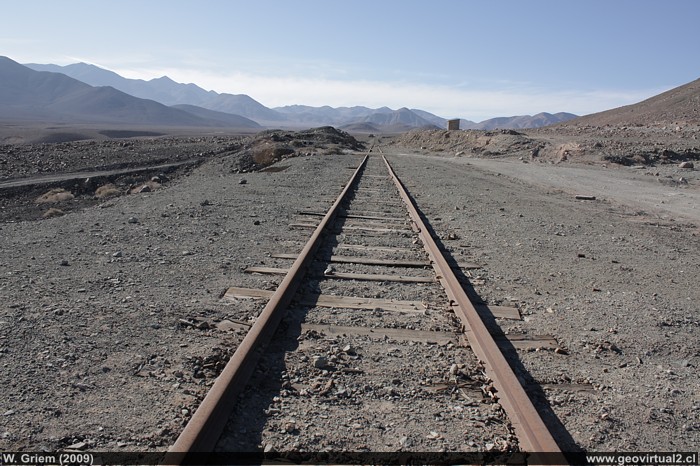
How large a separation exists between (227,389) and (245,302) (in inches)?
75.7

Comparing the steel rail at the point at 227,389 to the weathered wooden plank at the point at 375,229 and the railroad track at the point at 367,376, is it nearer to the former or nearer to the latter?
the railroad track at the point at 367,376

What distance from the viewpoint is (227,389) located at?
3.23m

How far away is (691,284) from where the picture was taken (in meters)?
6.40

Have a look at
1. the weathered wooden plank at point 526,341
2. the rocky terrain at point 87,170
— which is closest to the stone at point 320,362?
the weathered wooden plank at point 526,341

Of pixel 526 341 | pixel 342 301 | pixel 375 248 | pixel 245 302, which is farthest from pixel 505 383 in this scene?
pixel 375 248

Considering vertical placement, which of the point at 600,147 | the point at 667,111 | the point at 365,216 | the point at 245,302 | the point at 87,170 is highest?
the point at 667,111

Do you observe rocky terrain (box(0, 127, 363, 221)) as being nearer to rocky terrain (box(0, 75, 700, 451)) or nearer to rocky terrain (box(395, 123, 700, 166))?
rocky terrain (box(0, 75, 700, 451))

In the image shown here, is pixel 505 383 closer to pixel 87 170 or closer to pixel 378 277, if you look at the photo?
pixel 378 277

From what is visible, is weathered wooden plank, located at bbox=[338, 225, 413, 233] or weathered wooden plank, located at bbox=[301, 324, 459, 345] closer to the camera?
weathered wooden plank, located at bbox=[301, 324, 459, 345]

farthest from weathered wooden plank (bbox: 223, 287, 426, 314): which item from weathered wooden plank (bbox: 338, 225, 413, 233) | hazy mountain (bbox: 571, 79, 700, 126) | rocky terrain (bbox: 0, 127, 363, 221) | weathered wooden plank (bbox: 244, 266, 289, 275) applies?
hazy mountain (bbox: 571, 79, 700, 126)

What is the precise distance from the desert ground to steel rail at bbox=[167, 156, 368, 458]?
20 centimetres

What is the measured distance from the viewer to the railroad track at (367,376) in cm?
299

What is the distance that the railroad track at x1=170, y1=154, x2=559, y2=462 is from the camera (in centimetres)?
299

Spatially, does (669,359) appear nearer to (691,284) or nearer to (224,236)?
(691,284)
